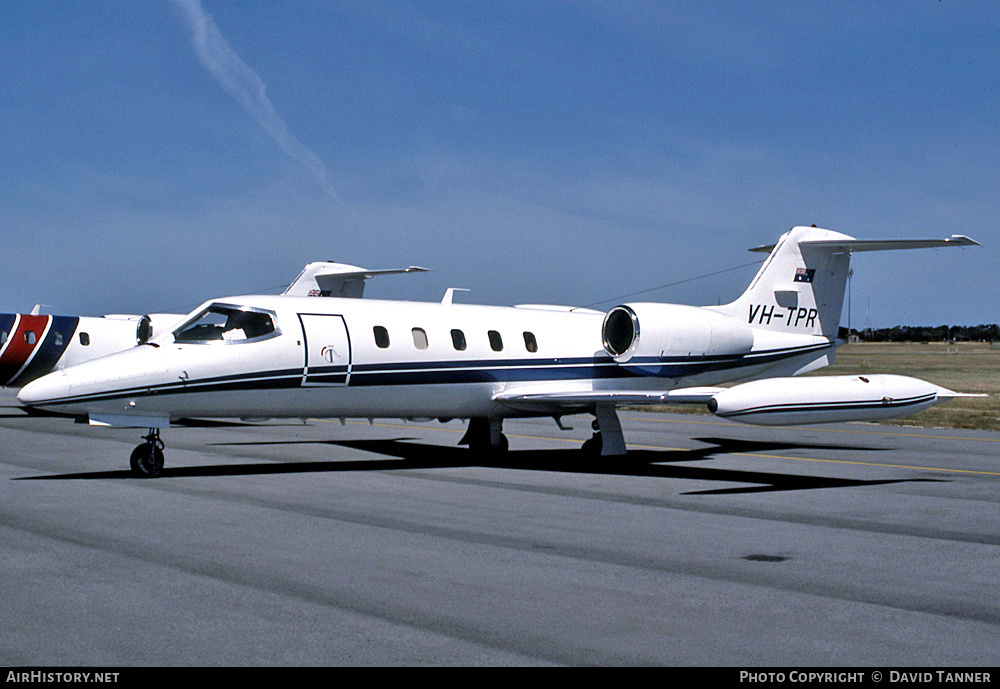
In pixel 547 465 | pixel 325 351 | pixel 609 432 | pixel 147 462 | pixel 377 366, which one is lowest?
pixel 547 465

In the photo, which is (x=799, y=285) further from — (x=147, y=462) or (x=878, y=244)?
(x=147, y=462)

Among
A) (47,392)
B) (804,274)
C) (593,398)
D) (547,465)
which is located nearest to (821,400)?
(593,398)

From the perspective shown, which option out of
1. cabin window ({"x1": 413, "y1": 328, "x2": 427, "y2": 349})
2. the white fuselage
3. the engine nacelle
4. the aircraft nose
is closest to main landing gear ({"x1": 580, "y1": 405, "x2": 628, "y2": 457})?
the white fuselage

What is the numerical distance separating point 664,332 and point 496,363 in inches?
129

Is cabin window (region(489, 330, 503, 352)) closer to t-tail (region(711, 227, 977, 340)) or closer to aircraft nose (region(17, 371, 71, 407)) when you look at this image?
t-tail (region(711, 227, 977, 340))

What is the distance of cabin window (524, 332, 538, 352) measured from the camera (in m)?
18.1

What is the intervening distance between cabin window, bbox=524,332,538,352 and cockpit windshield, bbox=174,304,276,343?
15.9 feet

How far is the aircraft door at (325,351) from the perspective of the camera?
15266 millimetres

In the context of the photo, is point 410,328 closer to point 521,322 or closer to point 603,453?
point 521,322

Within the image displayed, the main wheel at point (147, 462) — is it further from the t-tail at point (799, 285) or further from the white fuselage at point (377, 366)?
the t-tail at point (799, 285)

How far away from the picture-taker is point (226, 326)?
1490cm

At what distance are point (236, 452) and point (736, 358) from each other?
967 centimetres

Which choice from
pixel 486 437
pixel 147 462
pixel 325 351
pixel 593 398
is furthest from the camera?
pixel 486 437
